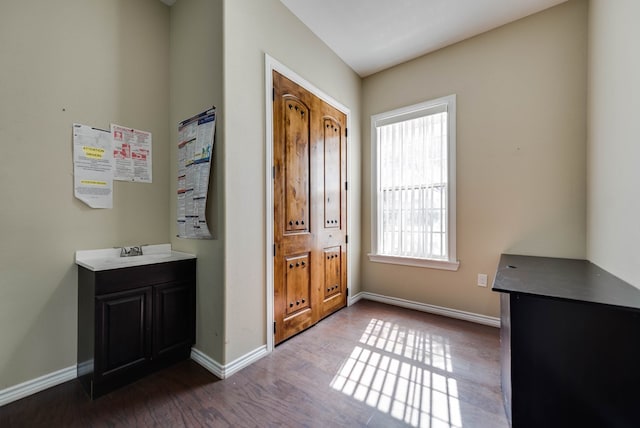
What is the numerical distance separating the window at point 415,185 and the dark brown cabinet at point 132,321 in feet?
7.37

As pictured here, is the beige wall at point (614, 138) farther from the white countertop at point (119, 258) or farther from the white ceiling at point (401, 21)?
the white countertop at point (119, 258)

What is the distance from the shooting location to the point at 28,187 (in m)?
1.68

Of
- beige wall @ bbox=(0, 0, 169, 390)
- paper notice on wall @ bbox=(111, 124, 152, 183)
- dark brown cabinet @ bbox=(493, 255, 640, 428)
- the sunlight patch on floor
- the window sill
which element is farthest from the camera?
the window sill

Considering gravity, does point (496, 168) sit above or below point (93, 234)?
above

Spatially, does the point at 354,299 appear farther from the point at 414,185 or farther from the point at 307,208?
the point at 414,185

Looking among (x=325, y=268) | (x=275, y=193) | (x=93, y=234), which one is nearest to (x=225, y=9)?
(x=275, y=193)

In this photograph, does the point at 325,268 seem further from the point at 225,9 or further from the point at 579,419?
the point at 225,9

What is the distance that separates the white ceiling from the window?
63cm

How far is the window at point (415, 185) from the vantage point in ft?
9.32

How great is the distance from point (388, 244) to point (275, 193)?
172 centimetres

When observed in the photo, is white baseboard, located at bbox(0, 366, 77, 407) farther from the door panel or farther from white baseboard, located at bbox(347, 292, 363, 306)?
white baseboard, located at bbox(347, 292, 363, 306)

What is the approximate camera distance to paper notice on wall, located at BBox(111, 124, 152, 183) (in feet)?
6.75

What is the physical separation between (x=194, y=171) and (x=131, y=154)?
0.58m

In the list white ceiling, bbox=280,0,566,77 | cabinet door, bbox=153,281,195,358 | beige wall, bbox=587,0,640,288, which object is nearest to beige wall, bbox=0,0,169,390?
cabinet door, bbox=153,281,195,358
